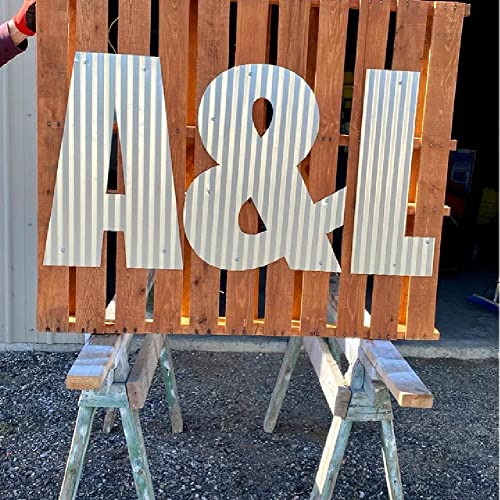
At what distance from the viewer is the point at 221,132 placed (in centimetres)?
252

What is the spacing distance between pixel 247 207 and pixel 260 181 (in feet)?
0.41

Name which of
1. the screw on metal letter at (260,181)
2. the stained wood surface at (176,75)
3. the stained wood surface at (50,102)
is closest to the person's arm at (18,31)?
the stained wood surface at (50,102)

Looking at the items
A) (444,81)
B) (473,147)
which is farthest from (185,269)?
(473,147)

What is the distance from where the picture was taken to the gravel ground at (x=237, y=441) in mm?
3592

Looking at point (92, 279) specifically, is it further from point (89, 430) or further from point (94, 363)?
point (89, 430)

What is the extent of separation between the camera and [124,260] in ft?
8.60

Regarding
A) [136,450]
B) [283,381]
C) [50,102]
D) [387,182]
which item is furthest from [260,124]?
[283,381]

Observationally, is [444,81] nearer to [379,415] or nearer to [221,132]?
[221,132]

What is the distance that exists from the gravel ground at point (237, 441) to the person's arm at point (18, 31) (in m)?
2.26

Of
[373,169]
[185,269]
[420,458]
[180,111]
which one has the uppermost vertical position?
[180,111]

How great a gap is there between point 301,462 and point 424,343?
7.61ft

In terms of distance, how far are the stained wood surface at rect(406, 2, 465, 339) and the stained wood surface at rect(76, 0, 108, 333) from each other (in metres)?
1.28

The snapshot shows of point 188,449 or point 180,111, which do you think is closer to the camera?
point 180,111

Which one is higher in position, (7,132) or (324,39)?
(324,39)
